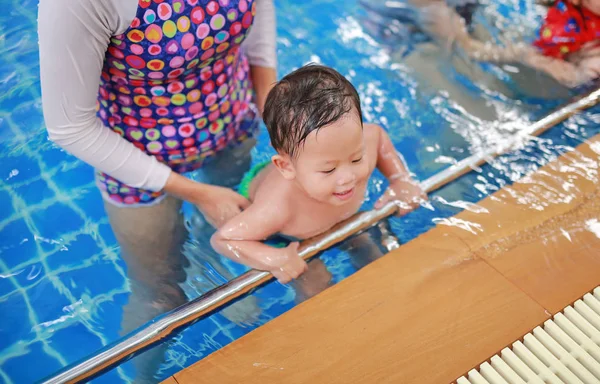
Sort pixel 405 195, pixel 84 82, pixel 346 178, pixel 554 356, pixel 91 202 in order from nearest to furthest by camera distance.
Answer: pixel 554 356 → pixel 84 82 → pixel 346 178 → pixel 405 195 → pixel 91 202

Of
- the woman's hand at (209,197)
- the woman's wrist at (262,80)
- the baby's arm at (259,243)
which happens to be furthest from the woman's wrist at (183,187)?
the woman's wrist at (262,80)

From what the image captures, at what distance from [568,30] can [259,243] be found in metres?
1.54

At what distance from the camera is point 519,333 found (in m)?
1.19

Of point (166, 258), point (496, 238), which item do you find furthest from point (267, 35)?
point (496, 238)

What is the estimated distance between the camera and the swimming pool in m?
1.49

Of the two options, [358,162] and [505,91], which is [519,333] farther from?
[505,91]

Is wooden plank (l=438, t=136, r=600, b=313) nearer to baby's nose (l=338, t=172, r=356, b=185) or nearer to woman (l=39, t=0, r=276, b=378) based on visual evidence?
baby's nose (l=338, t=172, r=356, b=185)

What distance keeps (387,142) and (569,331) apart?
2.32 feet

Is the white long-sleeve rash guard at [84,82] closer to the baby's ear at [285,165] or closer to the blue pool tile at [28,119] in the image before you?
the baby's ear at [285,165]

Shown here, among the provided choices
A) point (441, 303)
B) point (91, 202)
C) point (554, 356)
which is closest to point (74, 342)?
point (91, 202)

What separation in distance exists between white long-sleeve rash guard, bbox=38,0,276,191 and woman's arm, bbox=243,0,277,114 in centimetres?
43

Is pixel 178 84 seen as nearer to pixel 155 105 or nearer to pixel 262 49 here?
pixel 155 105

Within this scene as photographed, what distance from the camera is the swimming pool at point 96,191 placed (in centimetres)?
149

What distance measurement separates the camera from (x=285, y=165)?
1.40 metres
